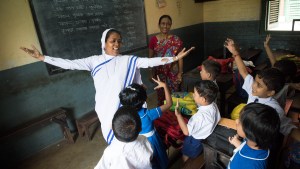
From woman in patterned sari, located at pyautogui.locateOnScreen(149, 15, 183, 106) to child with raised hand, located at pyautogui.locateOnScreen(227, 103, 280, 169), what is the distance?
2.02 meters

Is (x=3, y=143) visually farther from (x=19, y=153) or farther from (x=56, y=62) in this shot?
(x=56, y=62)

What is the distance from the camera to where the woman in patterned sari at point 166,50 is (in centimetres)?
305

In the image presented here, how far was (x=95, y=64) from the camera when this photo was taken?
6.59ft

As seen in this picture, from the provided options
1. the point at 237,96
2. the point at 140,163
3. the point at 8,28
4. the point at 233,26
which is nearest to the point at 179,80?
the point at 237,96

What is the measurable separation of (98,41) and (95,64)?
55.6 inches

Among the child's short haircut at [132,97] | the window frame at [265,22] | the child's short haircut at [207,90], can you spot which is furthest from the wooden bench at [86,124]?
the window frame at [265,22]

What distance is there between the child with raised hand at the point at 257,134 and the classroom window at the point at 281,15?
4428 mm

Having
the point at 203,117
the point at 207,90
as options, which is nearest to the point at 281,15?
the point at 207,90

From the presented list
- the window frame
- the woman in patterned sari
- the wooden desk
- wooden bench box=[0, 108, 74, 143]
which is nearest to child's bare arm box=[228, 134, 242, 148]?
the wooden desk

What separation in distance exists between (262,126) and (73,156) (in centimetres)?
241

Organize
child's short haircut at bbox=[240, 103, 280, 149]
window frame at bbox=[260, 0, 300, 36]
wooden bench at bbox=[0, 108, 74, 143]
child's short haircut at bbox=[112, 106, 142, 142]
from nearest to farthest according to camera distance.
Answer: child's short haircut at bbox=[240, 103, 280, 149] < child's short haircut at bbox=[112, 106, 142, 142] < wooden bench at bbox=[0, 108, 74, 143] < window frame at bbox=[260, 0, 300, 36]

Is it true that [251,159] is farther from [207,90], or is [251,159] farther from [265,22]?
[265,22]

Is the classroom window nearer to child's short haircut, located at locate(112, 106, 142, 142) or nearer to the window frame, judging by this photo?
the window frame

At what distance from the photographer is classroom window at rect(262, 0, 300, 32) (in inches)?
182
